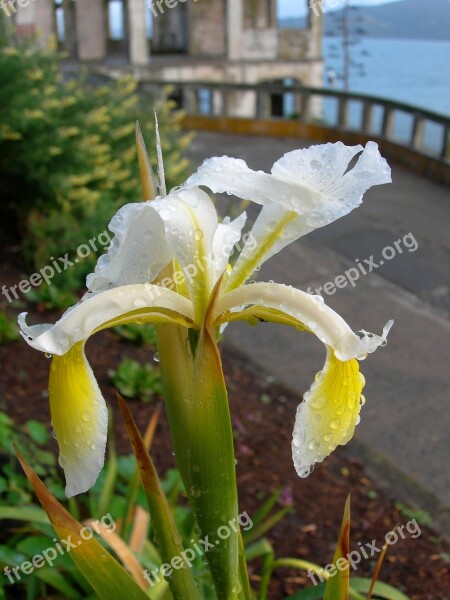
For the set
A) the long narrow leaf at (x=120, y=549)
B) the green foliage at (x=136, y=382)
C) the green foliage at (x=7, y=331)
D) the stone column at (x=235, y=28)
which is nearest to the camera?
the long narrow leaf at (x=120, y=549)

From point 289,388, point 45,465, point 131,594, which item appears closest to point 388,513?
point 289,388

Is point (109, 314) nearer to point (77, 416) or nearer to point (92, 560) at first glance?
point (77, 416)

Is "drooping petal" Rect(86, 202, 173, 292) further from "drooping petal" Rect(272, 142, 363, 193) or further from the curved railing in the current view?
the curved railing

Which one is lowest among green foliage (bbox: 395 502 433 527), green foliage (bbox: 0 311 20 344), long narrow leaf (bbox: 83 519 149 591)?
green foliage (bbox: 395 502 433 527)

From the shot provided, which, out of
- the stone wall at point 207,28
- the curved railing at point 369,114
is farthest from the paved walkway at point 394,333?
the stone wall at point 207,28

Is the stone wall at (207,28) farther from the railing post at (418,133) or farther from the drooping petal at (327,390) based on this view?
the drooping petal at (327,390)

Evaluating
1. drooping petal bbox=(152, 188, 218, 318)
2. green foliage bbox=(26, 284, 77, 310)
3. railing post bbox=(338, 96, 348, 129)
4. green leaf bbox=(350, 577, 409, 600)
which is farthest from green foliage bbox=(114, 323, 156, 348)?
railing post bbox=(338, 96, 348, 129)
